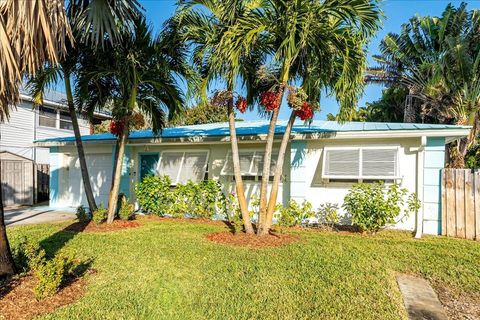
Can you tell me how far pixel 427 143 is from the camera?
948 cm

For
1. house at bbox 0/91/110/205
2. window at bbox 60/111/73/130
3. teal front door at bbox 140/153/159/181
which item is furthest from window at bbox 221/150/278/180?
window at bbox 60/111/73/130

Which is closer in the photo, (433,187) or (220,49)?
(220,49)

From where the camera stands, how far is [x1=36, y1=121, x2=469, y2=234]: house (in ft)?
30.6

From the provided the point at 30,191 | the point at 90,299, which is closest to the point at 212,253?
the point at 90,299

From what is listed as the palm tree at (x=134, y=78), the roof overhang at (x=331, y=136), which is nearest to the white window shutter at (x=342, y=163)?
the roof overhang at (x=331, y=136)

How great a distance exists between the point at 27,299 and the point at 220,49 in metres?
5.79

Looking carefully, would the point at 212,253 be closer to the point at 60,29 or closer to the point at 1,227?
the point at 1,227

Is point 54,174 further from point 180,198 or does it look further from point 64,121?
point 64,121

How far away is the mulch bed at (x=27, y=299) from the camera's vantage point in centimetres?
399

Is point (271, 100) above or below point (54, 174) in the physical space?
above

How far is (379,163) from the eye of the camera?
381 inches

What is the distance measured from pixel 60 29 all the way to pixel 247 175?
7.84 metres

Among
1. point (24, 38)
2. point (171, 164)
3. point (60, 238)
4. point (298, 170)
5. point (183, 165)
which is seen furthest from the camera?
point (171, 164)

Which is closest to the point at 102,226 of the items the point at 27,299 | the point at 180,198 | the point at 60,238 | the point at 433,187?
the point at 60,238
